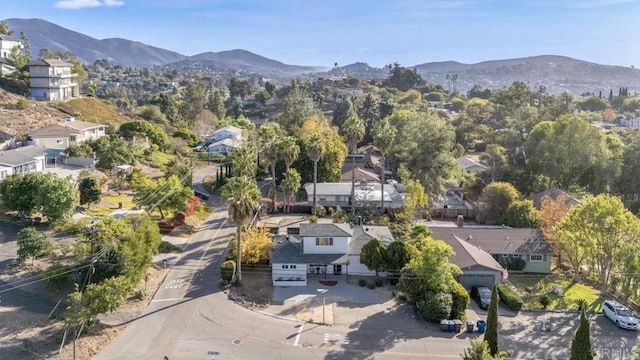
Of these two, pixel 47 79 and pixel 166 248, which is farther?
pixel 47 79

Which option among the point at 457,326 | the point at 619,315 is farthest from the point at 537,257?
the point at 457,326

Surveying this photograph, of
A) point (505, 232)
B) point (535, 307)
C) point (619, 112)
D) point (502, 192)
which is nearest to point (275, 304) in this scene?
point (535, 307)

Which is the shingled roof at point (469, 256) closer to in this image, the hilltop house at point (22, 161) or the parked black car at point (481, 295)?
the parked black car at point (481, 295)

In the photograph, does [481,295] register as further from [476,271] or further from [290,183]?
[290,183]

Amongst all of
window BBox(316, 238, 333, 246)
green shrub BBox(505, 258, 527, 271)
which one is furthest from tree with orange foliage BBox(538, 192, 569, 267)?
window BBox(316, 238, 333, 246)

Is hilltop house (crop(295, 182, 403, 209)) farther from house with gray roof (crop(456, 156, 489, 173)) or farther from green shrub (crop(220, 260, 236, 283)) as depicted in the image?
green shrub (crop(220, 260, 236, 283))

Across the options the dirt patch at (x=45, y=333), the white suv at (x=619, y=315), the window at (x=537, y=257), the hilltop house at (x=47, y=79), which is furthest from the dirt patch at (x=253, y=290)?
the hilltop house at (x=47, y=79)

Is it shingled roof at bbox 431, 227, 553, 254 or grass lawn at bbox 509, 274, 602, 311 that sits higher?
shingled roof at bbox 431, 227, 553, 254
